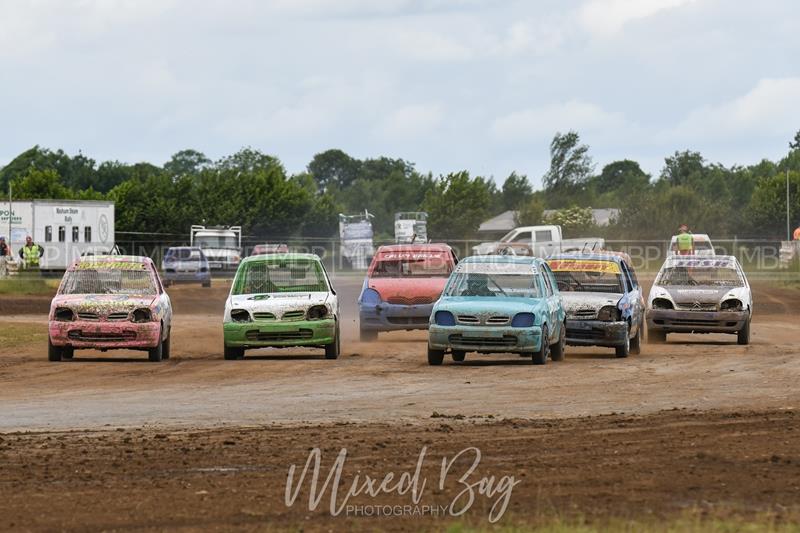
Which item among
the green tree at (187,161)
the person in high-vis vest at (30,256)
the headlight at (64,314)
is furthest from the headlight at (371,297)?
the green tree at (187,161)

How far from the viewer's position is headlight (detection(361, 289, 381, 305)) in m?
25.6

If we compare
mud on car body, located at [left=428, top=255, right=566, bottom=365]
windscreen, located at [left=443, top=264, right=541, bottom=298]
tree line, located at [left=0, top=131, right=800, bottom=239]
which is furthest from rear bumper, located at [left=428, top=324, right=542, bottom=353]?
tree line, located at [left=0, top=131, right=800, bottom=239]

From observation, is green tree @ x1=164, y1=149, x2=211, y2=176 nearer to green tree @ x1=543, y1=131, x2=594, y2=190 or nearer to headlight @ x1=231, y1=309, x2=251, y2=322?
green tree @ x1=543, y1=131, x2=594, y2=190

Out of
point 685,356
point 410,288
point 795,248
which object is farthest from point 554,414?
point 795,248

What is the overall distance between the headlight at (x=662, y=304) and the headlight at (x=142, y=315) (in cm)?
820

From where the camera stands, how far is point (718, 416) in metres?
13.7

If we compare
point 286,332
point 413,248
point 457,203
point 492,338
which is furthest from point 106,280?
point 457,203

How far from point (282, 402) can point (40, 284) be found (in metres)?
36.0

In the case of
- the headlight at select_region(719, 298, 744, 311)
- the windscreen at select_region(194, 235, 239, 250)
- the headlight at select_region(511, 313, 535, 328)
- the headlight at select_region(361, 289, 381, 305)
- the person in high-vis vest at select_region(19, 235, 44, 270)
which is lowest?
the headlight at select_region(511, 313, 535, 328)

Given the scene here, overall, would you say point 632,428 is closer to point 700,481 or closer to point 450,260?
point 700,481

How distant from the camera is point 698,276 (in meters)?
26.6

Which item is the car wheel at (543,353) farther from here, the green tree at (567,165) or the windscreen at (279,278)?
the green tree at (567,165)

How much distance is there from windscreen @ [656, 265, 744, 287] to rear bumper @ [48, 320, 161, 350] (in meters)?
8.71

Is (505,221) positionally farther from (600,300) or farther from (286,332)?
(286,332)
